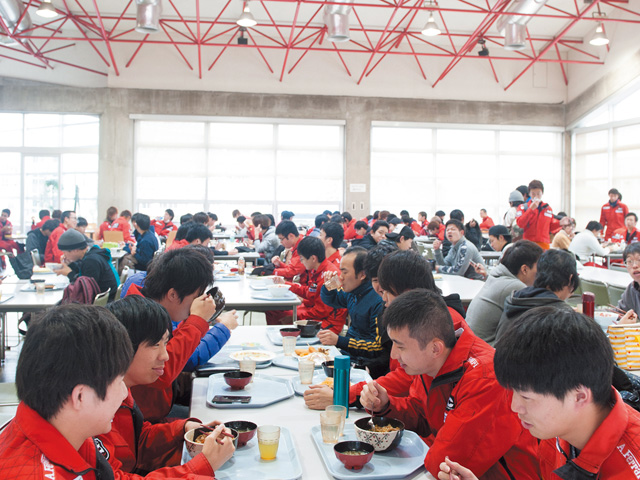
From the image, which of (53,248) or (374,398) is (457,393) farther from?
(53,248)

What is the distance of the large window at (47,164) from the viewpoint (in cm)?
1465

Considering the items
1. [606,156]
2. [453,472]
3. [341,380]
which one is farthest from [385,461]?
[606,156]

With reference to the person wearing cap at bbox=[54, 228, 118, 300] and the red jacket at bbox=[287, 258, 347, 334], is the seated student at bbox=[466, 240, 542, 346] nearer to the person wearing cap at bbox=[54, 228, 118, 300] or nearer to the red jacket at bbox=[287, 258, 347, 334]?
the red jacket at bbox=[287, 258, 347, 334]

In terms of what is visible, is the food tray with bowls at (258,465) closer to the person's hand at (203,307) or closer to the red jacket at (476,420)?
the red jacket at (476,420)

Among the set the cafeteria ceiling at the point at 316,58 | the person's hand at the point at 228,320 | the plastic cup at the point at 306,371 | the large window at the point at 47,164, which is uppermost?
the cafeteria ceiling at the point at 316,58

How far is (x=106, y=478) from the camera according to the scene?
133 cm

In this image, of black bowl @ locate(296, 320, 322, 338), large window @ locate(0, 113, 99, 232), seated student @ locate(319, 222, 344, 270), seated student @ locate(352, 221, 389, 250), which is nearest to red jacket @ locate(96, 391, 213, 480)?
black bowl @ locate(296, 320, 322, 338)

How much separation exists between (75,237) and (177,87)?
1045 centimetres

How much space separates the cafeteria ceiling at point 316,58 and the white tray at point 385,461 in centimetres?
1207

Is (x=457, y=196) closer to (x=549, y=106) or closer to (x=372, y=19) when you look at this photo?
(x=549, y=106)

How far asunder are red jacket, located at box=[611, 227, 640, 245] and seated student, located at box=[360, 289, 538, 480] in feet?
28.2

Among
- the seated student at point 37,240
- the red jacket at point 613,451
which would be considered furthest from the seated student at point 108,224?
the red jacket at point 613,451

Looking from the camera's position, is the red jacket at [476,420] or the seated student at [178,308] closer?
the red jacket at [476,420]

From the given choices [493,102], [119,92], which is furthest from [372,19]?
[119,92]
